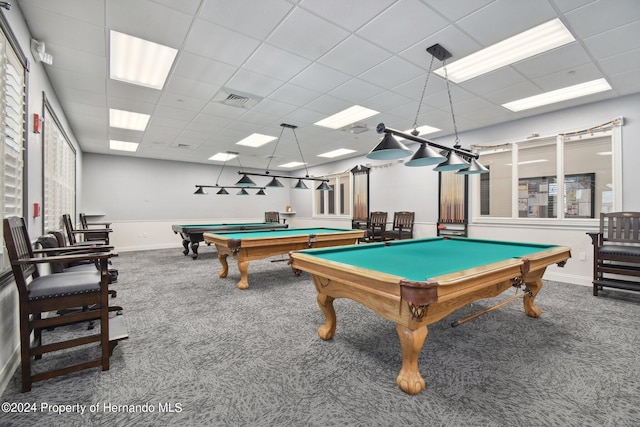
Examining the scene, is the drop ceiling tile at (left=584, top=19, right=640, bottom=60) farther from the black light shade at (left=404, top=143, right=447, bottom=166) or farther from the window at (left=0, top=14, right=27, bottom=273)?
A: the window at (left=0, top=14, right=27, bottom=273)

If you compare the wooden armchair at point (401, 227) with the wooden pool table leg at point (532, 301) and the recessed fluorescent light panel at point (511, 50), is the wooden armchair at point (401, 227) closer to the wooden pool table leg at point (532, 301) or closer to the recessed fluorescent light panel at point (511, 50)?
the wooden pool table leg at point (532, 301)

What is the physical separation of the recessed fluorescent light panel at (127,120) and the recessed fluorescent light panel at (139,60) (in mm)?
1493

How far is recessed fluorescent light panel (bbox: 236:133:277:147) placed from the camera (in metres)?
6.23

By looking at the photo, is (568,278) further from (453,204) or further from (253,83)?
(253,83)

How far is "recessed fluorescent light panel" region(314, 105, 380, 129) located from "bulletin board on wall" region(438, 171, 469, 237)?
2288 millimetres

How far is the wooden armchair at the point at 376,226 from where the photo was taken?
22.2ft

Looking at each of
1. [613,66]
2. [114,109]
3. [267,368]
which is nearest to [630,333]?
[613,66]

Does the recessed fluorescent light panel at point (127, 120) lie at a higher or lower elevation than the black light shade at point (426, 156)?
higher

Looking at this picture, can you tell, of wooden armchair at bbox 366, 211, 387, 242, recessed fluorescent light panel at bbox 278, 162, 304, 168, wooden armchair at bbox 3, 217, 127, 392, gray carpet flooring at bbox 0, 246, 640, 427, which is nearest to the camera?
gray carpet flooring at bbox 0, 246, 640, 427

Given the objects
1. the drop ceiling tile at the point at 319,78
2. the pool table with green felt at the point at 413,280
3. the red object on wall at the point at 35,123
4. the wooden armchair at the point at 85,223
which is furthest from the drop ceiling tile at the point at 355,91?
the wooden armchair at the point at 85,223

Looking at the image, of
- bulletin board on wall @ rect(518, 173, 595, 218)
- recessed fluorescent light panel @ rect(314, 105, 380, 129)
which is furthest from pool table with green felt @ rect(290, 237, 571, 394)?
recessed fluorescent light panel @ rect(314, 105, 380, 129)

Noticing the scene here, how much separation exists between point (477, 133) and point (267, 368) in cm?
576

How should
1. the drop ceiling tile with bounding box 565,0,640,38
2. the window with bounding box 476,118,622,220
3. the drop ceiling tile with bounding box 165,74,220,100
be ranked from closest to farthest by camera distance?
the drop ceiling tile with bounding box 565,0,640,38 < the drop ceiling tile with bounding box 165,74,220,100 < the window with bounding box 476,118,622,220

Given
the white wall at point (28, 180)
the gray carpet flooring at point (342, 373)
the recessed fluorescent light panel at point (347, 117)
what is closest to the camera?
the gray carpet flooring at point (342, 373)
